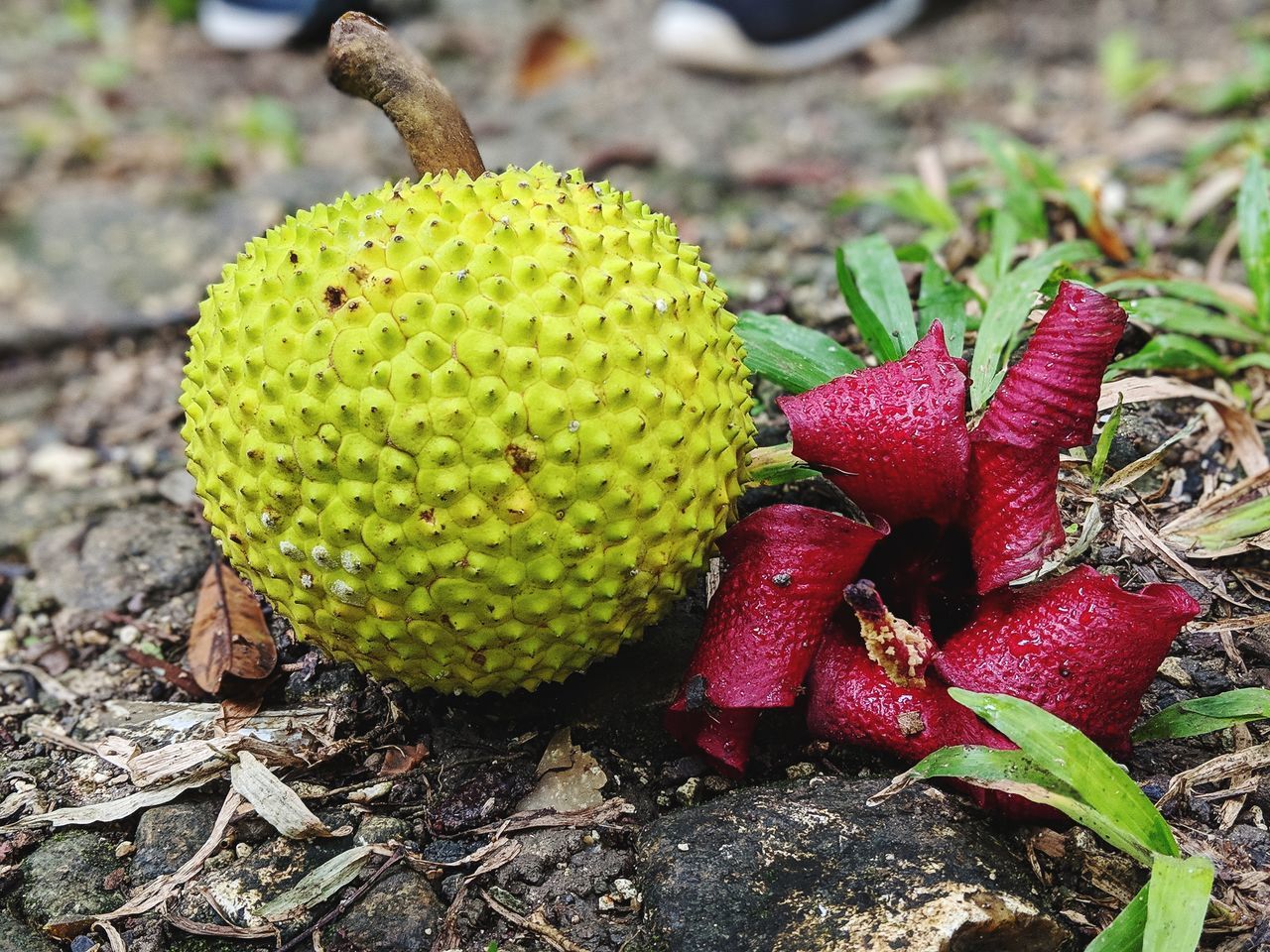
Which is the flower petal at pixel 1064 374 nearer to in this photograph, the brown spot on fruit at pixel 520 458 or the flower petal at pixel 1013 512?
the flower petal at pixel 1013 512

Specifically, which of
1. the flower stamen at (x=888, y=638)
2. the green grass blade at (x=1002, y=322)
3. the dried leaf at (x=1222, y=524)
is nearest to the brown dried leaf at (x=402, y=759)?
the flower stamen at (x=888, y=638)

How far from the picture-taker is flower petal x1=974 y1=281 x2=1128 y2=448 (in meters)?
1.61

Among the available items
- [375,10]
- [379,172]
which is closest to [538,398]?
[379,172]

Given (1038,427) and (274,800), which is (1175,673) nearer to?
(1038,427)

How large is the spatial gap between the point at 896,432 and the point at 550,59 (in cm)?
425

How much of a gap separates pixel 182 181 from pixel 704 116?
2.25 metres

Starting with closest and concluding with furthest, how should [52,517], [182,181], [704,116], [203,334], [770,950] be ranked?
[770,950] < [203,334] < [52,517] < [182,181] < [704,116]

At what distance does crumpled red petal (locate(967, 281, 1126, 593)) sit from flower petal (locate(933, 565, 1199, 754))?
0.08 meters

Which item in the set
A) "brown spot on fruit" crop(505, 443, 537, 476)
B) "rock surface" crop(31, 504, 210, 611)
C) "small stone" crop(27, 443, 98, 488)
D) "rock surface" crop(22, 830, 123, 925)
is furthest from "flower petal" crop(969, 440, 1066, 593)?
"small stone" crop(27, 443, 98, 488)

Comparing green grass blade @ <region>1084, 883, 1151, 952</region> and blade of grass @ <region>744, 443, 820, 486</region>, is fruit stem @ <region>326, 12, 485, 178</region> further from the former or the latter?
green grass blade @ <region>1084, 883, 1151, 952</region>

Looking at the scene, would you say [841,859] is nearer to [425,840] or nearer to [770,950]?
[770,950]

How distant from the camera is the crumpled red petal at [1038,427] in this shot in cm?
161

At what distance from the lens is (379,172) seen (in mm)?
4551

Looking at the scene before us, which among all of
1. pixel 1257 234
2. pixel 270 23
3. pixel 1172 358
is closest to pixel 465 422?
pixel 1172 358
